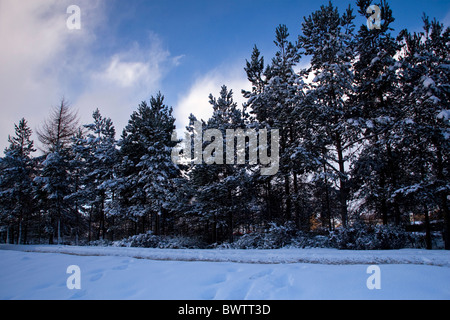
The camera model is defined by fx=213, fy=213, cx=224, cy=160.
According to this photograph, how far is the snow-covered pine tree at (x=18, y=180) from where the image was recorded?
21281mm

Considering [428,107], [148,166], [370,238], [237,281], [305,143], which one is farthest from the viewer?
[148,166]

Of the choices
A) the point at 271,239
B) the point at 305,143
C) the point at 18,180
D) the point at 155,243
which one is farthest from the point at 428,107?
the point at 18,180

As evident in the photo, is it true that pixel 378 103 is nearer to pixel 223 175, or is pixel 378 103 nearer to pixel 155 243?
pixel 223 175

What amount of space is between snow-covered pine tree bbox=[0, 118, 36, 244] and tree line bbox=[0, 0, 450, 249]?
0.36 ft

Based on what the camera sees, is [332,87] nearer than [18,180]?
Yes

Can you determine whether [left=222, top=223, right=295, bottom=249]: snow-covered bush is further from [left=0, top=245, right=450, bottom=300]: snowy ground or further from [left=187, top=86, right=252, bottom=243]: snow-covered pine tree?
[left=0, top=245, right=450, bottom=300]: snowy ground

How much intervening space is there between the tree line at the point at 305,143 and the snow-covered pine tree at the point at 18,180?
11 cm

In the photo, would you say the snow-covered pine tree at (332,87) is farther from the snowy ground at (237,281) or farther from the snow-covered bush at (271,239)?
the snowy ground at (237,281)

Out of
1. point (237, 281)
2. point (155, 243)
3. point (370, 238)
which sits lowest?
point (155, 243)

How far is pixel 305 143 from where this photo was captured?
1330 cm

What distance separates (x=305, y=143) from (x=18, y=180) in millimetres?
27458

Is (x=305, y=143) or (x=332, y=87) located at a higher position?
(x=332, y=87)
